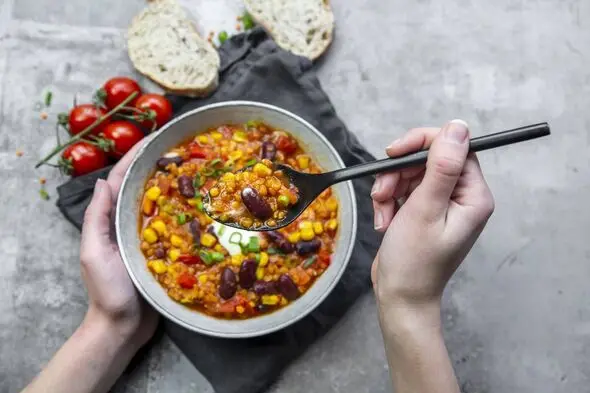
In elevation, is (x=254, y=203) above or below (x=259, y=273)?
above

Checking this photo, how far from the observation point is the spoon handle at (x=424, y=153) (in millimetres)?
2537

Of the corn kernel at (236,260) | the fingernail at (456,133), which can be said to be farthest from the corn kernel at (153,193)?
the fingernail at (456,133)

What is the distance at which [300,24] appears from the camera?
13.3 ft

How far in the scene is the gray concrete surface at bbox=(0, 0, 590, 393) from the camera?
12.6 feet

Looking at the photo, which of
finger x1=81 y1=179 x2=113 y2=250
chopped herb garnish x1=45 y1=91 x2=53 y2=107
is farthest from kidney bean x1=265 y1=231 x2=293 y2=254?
chopped herb garnish x1=45 y1=91 x2=53 y2=107

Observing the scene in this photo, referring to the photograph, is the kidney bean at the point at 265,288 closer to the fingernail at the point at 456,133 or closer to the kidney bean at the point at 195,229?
the kidney bean at the point at 195,229

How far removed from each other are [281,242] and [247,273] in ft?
0.85

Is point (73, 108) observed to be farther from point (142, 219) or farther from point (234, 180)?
point (234, 180)

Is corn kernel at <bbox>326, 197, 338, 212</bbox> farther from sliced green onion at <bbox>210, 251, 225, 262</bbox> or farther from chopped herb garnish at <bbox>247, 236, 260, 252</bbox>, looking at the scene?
sliced green onion at <bbox>210, 251, 225, 262</bbox>

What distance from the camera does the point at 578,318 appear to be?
3895 mm

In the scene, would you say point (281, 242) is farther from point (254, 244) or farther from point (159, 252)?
point (159, 252)

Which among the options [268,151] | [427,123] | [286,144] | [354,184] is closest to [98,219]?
[268,151]

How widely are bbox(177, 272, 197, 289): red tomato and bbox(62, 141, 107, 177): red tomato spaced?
94cm

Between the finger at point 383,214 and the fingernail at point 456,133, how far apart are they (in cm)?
67
